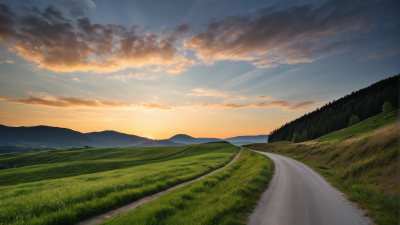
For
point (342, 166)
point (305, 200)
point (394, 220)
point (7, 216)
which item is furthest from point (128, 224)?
point (342, 166)

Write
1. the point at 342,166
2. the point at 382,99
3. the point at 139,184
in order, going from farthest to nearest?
the point at 382,99
the point at 342,166
the point at 139,184

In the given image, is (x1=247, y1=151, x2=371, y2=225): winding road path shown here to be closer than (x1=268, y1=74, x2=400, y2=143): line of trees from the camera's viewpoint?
Yes

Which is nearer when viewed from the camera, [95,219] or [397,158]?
[95,219]

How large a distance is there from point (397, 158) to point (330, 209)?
1157 cm

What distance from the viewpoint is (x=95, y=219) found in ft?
31.4

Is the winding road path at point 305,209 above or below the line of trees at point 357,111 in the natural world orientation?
below

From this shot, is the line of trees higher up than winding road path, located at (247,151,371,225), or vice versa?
the line of trees

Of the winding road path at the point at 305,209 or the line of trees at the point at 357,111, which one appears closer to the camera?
the winding road path at the point at 305,209

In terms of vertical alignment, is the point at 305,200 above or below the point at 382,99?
below

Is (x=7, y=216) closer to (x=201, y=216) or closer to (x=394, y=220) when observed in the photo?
(x=201, y=216)

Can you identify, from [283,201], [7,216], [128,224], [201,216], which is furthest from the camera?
[283,201]

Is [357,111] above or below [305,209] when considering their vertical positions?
above

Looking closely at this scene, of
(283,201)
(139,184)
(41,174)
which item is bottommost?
(41,174)

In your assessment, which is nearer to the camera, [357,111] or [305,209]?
[305,209]
